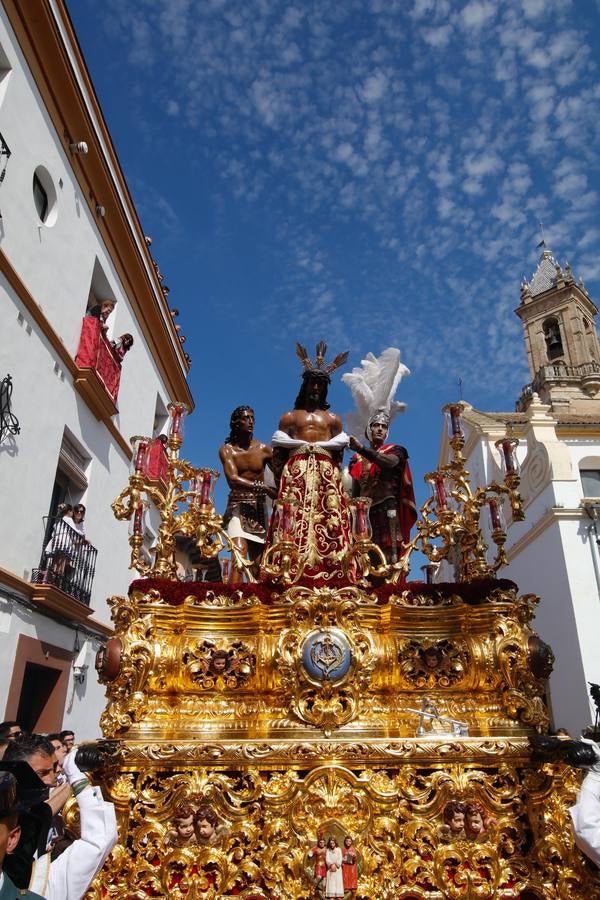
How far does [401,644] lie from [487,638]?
58 cm

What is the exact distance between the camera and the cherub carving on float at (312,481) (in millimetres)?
4621

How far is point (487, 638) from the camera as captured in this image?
3.91m

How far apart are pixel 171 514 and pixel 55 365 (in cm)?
580

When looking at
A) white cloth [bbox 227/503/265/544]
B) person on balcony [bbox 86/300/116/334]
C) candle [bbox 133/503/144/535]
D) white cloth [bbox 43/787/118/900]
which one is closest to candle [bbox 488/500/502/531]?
white cloth [bbox 227/503/265/544]

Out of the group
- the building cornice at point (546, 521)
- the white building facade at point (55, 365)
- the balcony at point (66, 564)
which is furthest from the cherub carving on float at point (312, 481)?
the building cornice at point (546, 521)

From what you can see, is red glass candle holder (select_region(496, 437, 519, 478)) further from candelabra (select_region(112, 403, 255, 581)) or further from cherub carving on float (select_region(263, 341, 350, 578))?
candelabra (select_region(112, 403, 255, 581))

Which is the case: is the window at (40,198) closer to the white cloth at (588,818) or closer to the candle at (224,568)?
the candle at (224,568)

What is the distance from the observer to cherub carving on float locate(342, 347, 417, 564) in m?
5.35

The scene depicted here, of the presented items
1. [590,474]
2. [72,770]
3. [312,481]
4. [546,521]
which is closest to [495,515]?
[312,481]

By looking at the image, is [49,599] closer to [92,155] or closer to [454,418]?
[454,418]

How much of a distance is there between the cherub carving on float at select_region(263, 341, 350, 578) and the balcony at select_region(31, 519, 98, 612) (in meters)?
4.59

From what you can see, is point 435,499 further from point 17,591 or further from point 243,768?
point 17,591

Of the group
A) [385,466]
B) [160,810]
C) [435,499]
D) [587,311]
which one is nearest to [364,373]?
[385,466]

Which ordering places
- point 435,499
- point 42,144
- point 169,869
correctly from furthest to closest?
1. point 42,144
2. point 435,499
3. point 169,869
